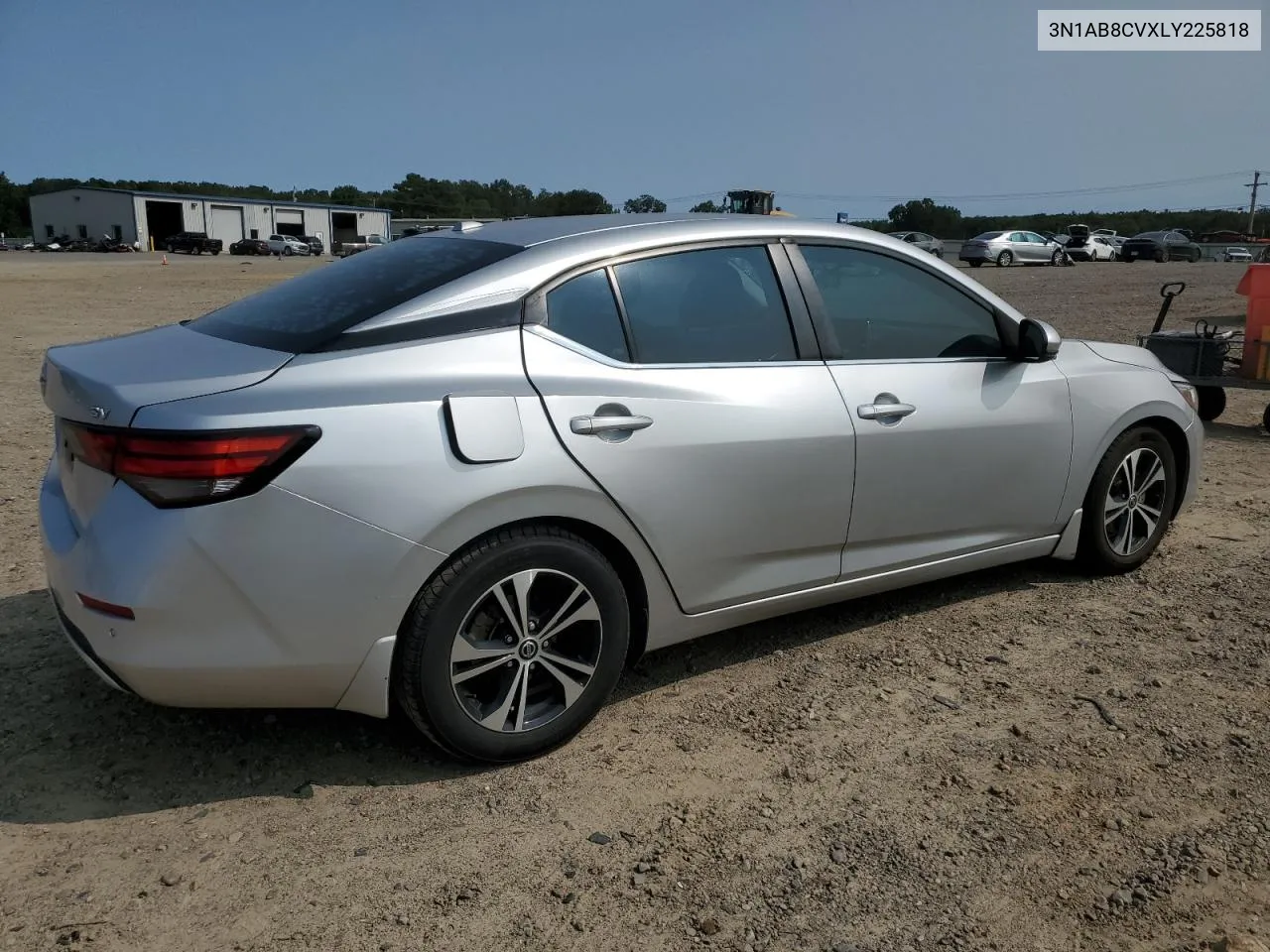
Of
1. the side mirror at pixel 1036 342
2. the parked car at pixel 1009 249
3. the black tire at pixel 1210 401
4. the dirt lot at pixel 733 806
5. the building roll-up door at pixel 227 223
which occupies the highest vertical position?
the building roll-up door at pixel 227 223

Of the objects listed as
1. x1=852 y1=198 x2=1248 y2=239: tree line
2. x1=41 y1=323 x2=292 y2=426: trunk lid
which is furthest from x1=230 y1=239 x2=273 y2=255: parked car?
x1=41 y1=323 x2=292 y2=426: trunk lid

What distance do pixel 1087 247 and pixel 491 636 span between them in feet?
159

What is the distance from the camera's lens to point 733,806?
2.99m

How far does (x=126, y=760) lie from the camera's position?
126 inches

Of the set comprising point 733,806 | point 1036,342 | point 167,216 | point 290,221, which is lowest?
point 733,806

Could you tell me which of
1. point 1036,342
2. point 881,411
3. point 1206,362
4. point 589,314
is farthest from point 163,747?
point 1206,362

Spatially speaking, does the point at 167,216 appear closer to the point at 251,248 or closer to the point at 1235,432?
the point at 251,248

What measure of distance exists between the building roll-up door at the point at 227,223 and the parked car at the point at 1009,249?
65051mm

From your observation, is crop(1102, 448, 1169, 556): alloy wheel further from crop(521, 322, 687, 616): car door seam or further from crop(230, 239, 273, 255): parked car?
crop(230, 239, 273, 255): parked car

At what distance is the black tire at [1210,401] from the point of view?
341 inches

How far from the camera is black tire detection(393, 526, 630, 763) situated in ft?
9.62

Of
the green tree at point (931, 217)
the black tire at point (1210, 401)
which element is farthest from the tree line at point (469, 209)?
the black tire at point (1210, 401)

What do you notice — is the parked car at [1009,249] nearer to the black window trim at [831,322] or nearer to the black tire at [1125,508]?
the black tire at [1125,508]

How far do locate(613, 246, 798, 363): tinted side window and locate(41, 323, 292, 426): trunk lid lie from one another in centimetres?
114
